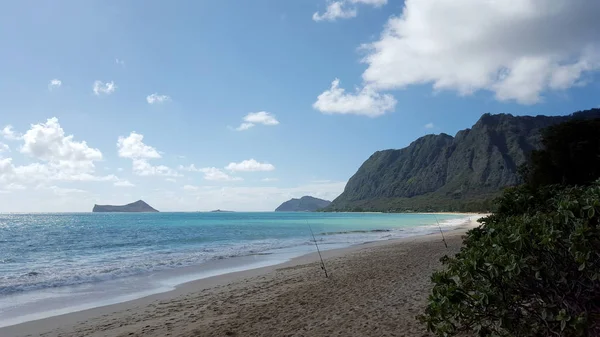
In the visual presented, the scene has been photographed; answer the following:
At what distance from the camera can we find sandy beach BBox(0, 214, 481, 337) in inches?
296

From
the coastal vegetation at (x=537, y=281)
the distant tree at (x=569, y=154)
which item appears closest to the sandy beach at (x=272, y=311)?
the coastal vegetation at (x=537, y=281)

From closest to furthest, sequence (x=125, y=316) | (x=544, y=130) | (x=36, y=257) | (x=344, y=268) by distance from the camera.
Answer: (x=125, y=316), (x=344, y=268), (x=36, y=257), (x=544, y=130)

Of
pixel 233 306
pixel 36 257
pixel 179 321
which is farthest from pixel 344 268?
pixel 36 257

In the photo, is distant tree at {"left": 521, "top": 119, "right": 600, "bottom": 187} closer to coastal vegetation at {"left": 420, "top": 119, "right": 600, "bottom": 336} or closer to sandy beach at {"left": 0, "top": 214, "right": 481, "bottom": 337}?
sandy beach at {"left": 0, "top": 214, "right": 481, "bottom": 337}

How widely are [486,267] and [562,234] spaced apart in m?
0.73

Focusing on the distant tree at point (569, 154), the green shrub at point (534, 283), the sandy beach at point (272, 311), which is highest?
the distant tree at point (569, 154)

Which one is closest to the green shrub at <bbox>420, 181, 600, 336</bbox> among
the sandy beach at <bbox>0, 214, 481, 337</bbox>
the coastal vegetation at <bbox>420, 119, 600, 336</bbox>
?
the coastal vegetation at <bbox>420, 119, 600, 336</bbox>

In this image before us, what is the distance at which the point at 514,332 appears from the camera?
374 cm

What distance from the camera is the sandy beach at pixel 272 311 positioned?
7.52 metres

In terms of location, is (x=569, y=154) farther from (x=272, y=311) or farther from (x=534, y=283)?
(x=534, y=283)

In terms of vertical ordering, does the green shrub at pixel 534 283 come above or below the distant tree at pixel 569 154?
below

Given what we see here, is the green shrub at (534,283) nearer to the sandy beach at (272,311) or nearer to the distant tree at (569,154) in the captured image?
the sandy beach at (272,311)

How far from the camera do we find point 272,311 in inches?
357

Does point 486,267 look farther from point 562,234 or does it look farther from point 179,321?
point 179,321
